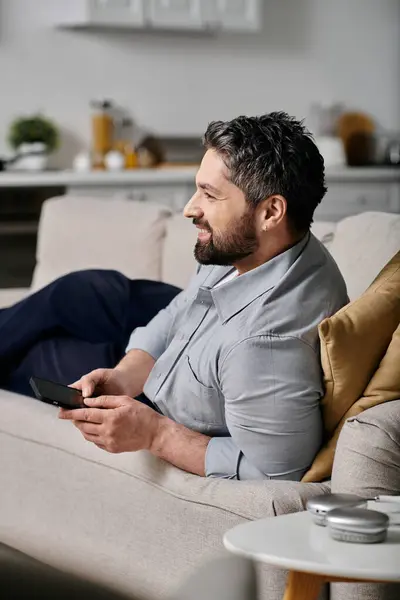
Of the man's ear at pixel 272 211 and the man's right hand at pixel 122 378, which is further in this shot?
the man's right hand at pixel 122 378

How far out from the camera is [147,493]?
191 cm

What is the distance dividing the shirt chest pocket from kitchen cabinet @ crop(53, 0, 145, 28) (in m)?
3.57

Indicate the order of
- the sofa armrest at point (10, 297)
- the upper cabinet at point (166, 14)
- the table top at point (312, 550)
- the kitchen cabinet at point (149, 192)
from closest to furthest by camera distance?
the table top at point (312, 550) < the sofa armrest at point (10, 297) < the kitchen cabinet at point (149, 192) < the upper cabinet at point (166, 14)

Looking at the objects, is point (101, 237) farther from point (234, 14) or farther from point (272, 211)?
point (234, 14)

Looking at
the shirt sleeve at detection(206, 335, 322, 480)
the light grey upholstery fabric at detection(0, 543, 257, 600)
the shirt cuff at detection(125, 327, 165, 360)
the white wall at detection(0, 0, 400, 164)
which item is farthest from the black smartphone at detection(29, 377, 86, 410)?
the white wall at detection(0, 0, 400, 164)

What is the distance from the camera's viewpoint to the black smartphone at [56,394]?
1792mm

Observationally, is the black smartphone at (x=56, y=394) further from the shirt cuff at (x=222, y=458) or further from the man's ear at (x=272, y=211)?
the man's ear at (x=272, y=211)

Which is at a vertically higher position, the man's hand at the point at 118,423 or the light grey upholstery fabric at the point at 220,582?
the light grey upholstery fabric at the point at 220,582

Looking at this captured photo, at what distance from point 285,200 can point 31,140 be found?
349 centimetres

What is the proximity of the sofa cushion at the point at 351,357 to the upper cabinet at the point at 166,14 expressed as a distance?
12.1 feet

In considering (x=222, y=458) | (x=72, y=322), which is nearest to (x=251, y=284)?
(x=222, y=458)

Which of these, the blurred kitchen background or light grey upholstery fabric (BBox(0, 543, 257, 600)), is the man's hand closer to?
light grey upholstery fabric (BBox(0, 543, 257, 600))

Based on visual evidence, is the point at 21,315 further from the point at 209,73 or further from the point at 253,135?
the point at 209,73

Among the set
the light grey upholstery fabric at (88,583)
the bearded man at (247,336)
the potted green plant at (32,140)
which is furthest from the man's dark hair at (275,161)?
the potted green plant at (32,140)
